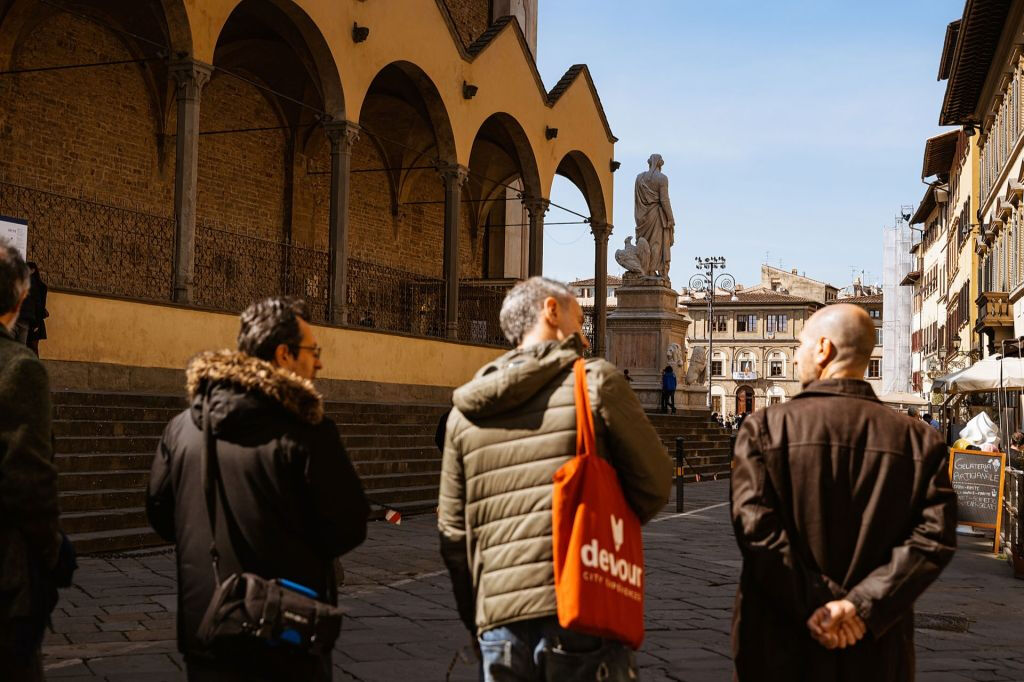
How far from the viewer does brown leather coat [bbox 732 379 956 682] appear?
3.10 m

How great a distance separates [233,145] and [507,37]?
217 inches

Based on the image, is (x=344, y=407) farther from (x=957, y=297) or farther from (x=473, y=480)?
(x=957, y=297)

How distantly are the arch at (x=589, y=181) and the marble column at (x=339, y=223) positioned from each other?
8550 mm

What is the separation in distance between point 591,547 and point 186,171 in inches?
490

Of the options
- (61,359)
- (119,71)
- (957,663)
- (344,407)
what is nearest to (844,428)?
(957,663)

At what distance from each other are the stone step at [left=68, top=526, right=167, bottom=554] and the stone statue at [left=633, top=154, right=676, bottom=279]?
1914 cm

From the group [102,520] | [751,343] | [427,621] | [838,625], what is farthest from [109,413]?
[751,343]

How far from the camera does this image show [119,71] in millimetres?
19016

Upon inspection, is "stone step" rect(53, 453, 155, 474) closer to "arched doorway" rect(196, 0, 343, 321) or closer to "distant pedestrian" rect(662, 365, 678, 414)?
"arched doorway" rect(196, 0, 343, 321)

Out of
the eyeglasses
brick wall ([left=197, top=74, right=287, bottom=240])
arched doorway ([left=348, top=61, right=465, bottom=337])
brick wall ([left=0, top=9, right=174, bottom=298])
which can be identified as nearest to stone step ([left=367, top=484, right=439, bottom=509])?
Result: brick wall ([left=0, top=9, right=174, bottom=298])

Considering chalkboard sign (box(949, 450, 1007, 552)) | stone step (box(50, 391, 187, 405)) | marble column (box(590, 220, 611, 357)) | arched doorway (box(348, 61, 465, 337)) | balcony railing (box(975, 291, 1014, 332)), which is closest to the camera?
stone step (box(50, 391, 187, 405))

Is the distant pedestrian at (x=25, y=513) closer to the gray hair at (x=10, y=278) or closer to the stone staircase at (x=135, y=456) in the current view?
the gray hair at (x=10, y=278)

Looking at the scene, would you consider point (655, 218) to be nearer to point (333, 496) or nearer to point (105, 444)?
point (105, 444)

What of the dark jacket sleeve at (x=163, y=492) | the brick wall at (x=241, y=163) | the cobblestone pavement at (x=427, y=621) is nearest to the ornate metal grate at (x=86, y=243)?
the brick wall at (x=241, y=163)
